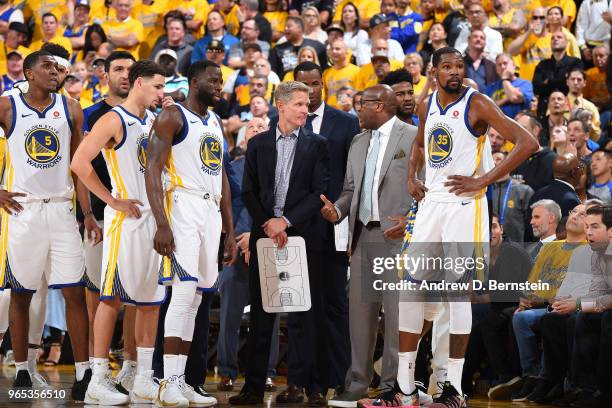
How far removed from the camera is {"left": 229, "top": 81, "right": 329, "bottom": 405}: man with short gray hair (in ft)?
23.1

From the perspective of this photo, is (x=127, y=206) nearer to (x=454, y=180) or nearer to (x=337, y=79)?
(x=454, y=180)

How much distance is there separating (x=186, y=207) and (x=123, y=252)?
0.54 metres

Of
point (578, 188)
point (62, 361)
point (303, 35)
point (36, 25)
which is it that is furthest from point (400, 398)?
point (36, 25)

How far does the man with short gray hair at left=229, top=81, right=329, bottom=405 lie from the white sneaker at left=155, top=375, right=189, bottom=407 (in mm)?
760

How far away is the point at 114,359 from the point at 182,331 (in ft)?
12.2

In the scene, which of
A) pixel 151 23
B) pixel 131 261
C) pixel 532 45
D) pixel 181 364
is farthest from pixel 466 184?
pixel 151 23

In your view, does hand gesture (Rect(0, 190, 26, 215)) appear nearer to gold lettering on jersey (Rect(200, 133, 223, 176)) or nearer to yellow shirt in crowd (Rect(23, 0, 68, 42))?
gold lettering on jersey (Rect(200, 133, 223, 176))

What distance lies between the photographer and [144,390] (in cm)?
658

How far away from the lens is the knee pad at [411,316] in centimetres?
626

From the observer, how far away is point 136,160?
6.83 metres

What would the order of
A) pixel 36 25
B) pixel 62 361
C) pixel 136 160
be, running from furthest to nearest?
1. pixel 36 25
2. pixel 62 361
3. pixel 136 160

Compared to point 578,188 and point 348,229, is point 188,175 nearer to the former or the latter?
point 348,229

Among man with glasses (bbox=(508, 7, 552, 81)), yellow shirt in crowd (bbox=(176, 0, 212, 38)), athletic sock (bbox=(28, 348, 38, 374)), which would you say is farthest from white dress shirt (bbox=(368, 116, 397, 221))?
yellow shirt in crowd (bbox=(176, 0, 212, 38))

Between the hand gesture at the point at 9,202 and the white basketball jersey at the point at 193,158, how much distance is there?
4.08 ft
